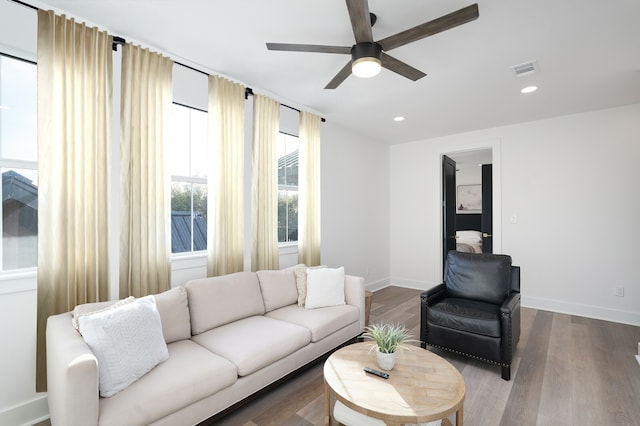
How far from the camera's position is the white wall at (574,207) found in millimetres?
3729

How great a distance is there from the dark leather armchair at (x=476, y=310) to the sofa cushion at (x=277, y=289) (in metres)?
1.30

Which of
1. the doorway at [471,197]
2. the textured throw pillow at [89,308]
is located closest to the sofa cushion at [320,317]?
the textured throw pillow at [89,308]

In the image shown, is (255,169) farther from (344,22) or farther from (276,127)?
(344,22)

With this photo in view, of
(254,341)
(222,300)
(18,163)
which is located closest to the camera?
(18,163)

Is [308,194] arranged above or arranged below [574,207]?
above

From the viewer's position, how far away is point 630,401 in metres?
2.14

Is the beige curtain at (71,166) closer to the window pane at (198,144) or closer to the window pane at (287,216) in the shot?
the window pane at (198,144)

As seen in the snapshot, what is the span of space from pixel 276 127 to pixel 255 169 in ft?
1.98

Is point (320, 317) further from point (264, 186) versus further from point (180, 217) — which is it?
point (180, 217)

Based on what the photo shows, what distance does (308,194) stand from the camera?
12.6 feet

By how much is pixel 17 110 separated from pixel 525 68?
4120 mm

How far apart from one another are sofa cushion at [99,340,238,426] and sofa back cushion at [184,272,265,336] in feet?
1.14

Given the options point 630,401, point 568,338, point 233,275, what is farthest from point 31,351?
point 568,338

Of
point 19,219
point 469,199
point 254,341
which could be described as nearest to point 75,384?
point 254,341
